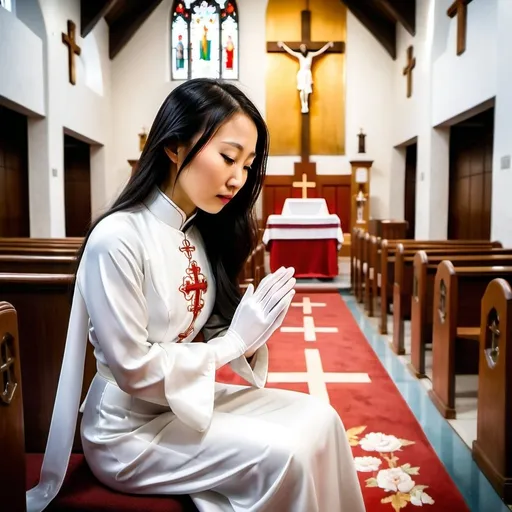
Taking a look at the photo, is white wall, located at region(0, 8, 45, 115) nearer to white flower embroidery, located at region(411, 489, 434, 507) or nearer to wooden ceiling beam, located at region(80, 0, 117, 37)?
wooden ceiling beam, located at region(80, 0, 117, 37)

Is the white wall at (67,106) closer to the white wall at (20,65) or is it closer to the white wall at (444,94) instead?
the white wall at (20,65)

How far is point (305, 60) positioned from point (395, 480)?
9992 millimetres

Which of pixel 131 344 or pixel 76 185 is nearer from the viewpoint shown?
pixel 131 344

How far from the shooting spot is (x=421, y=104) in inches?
369

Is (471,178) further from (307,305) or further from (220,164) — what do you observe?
(220,164)

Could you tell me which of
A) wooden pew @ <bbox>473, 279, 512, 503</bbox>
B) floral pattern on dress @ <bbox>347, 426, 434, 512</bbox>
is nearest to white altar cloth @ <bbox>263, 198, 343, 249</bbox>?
floral pattern on dress @ <bbox>347, 426, 434, 512</bbox>

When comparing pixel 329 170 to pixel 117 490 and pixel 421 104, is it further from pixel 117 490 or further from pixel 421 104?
pixel 117 490

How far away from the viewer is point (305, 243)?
26.0 feet

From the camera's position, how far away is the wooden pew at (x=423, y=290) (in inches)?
141

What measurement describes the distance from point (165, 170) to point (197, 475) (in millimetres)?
672

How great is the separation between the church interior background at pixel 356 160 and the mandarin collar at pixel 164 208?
0.42ft

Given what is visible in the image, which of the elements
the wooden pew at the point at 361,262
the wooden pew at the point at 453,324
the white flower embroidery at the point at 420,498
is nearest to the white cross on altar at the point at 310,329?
the wooden pew at the point at 361,262

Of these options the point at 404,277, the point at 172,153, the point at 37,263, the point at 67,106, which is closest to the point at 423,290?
the point at 404,277

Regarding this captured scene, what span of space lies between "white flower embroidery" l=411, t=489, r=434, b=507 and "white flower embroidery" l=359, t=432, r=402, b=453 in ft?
→ 1.26
